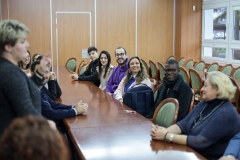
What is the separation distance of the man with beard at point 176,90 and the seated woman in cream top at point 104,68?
5.75 ft

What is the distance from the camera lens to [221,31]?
30.1ft

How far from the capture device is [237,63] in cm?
844

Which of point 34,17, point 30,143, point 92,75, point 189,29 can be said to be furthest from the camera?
point 189,29

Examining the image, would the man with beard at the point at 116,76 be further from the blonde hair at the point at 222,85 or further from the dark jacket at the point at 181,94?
the blonde hair at the point at 222,85

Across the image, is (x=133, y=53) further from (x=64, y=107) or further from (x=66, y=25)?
(x=64, y=107)

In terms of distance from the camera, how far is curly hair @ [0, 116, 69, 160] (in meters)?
0.82

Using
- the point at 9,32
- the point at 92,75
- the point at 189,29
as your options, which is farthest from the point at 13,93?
the point at 189,29

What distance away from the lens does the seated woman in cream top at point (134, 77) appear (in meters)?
4.39

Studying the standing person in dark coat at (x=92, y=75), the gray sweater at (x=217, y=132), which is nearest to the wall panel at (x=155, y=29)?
the standing person in dark coat at (x=92, y=75)

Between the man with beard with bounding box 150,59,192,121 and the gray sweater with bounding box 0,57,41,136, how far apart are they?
7.01ft

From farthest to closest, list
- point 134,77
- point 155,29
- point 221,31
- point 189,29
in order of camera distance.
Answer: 1. point 155,29
2. point 189,29
3. point 221,31
4. point 134,77

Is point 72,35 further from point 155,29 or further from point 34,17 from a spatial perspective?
point 155,29

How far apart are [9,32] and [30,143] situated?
114cm

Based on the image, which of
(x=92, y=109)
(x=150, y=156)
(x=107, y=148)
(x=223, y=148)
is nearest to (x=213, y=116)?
(x=223, y=148)
